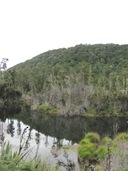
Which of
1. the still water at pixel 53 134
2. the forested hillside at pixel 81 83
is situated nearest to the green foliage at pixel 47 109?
the forested hillside at pixel 81 83

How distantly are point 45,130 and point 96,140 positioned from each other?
501 inches

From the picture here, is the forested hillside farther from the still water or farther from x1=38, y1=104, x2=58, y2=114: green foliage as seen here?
the still water

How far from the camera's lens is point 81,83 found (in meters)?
71.4

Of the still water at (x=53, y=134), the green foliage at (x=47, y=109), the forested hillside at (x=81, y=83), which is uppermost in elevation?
the forested hillside at (x=81, y=83)

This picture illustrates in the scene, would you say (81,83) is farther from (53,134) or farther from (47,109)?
(53,134)

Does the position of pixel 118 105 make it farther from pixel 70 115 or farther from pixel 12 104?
pixel 12 104

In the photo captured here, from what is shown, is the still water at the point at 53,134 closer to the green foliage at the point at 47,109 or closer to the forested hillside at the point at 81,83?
the green foliage at the point at 47,109

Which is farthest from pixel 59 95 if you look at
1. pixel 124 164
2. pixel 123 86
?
pixel 124 164

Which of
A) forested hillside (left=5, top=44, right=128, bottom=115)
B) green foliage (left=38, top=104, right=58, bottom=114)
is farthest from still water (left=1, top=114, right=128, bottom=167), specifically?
forested hillside (left=5, top=44, right=128, bottom=115)

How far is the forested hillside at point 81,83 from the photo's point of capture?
58906 millimetres

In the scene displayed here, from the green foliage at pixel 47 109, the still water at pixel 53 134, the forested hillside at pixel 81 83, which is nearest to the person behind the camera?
the still water at pixel 53 134

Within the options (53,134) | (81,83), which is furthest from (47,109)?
(53,134)

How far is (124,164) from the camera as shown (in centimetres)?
1325

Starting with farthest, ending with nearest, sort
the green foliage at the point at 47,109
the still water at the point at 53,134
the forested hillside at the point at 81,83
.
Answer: the forested hillside at the point at 81,83, the green foliage at the point at 47,109, the still water at the point at 53,134
